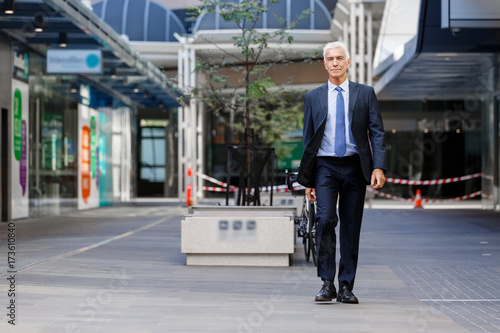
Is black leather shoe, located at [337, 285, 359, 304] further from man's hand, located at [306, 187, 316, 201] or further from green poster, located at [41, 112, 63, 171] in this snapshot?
green poster, located at [41, 112, 63, 171]

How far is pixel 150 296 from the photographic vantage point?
6.89 metres

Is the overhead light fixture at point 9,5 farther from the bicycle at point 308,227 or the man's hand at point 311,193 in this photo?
Result: the man's hand at point 311,193

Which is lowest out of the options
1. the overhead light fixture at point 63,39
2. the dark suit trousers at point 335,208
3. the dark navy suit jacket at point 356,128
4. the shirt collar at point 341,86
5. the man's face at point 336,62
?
the dark suit trousers at point 335,208

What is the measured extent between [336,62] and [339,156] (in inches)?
27.8

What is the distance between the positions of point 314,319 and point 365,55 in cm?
2293

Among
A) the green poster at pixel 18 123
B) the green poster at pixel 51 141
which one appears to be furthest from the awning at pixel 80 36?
the green poster at pixel 51 141

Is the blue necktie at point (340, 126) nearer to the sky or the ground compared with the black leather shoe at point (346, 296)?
nearer to the sky

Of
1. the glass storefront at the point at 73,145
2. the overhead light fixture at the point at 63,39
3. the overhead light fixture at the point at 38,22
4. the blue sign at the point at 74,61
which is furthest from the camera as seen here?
the glass storefront at the point at 73,145

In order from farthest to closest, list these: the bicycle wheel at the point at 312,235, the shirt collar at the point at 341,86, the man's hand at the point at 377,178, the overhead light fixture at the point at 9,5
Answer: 1. the overhead light fixture at the point at 9,5
2. the bicycle wheel at the point at 312,235
3. the shirt collar at the point at 341,86
4. the man's hand at the point at 377,178

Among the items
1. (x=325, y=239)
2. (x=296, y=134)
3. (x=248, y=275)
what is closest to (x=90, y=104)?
(x=296, y=134)

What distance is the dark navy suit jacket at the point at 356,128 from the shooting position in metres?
6.34

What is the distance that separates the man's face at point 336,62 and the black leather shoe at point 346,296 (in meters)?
1.59

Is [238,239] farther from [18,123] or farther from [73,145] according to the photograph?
[73,145]

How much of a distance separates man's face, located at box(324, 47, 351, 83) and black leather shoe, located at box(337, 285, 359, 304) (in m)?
1.59
